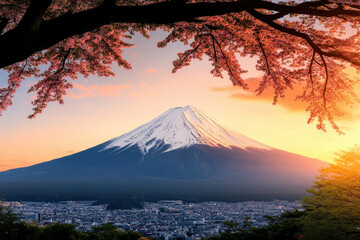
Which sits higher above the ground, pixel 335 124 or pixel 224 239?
pixel 335 124

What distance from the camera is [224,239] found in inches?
424

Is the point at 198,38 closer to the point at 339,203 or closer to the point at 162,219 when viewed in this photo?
the point at 339,203

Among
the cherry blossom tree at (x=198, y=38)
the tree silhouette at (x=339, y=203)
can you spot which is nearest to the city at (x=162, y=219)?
the tree silhouette at (x=339, y=203)

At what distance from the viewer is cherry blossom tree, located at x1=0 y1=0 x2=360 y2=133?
433 cm

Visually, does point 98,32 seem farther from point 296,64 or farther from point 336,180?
point 336,180

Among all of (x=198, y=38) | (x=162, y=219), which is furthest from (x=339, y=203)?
(x=162, y=219)

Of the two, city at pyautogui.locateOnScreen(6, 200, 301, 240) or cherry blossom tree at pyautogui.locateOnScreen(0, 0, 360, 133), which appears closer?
cherry blossom tree at pyautogui.locateOnScreen(0, 0, 360, 133)

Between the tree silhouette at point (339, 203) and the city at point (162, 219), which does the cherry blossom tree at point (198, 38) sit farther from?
the city at point (162, 219)

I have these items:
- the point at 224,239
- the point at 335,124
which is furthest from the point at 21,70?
the point at 335,124

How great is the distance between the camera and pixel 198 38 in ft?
25.9

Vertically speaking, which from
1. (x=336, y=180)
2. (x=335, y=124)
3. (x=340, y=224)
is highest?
(x=335, y=124)

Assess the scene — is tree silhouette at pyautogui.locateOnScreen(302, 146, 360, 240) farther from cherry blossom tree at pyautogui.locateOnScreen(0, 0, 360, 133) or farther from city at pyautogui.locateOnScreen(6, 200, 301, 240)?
city at pyautogui.locateOnScreen(6, 200, 301, 240)

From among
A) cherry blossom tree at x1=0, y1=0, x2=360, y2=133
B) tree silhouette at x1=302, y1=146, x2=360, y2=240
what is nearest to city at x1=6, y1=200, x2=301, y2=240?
tree silhouette at x1=302, y1=146, x2=360, y2=240

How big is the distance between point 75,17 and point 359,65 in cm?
Result: 641
